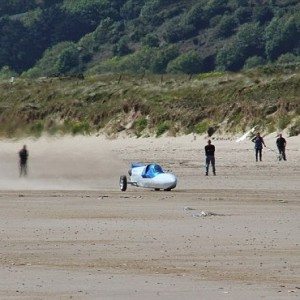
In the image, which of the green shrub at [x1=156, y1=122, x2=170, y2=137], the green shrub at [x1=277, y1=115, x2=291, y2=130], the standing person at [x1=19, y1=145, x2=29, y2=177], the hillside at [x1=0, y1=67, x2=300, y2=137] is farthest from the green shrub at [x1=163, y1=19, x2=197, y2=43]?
the standing person at [x1=19, y1=145, x2=29, y2=177]

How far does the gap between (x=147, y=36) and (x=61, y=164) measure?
85.2 m

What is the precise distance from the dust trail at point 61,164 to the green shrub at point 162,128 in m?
16.8

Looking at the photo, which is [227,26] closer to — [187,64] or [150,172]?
[187,64]

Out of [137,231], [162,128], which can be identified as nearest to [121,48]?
[162,128]

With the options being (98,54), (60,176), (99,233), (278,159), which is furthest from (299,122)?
(98,54)

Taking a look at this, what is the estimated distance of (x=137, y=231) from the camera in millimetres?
21938

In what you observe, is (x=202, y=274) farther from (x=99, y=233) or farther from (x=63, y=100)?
(x=63, y=100)

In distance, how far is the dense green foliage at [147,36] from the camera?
114 meters

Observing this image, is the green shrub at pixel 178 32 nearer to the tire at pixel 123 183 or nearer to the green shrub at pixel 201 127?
the green shrub at pixel 201 127

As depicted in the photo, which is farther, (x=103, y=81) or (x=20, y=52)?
(x=20, y=52)

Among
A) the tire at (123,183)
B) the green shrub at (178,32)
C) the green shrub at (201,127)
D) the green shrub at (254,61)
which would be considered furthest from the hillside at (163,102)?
the green shrub at (178,32)

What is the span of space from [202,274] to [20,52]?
116440mm

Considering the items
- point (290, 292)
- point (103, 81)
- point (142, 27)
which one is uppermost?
point (142, 27)

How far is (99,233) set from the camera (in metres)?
21.7
